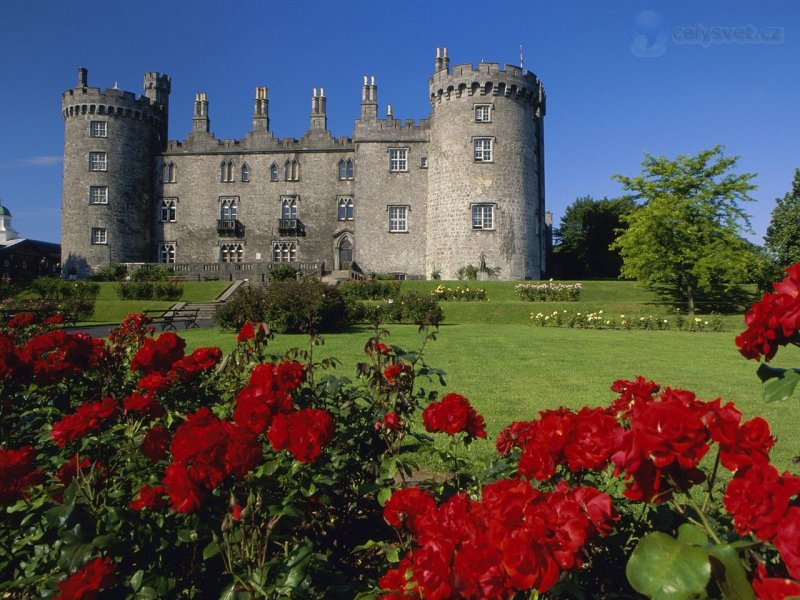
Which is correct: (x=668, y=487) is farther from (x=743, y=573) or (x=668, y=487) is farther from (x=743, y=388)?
(x=743, y=388)

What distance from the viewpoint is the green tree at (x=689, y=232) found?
28406mm

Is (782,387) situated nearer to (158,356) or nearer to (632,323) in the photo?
(158,356)

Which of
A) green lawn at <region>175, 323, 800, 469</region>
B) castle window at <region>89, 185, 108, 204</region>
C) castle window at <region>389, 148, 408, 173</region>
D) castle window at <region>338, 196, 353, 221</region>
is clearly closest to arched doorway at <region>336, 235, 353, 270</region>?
castle window at <region>338, 196, 353, 221</region>

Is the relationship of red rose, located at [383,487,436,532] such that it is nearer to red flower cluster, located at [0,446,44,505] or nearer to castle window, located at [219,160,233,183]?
red flower cluster, located at [0,446,44,505]

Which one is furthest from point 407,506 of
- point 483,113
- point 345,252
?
point 345,252

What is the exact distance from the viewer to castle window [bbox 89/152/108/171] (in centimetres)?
4006

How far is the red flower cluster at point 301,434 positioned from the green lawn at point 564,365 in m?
3.28

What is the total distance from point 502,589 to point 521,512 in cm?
19

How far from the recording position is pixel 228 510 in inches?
90.0

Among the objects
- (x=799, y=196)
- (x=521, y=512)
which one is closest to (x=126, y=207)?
(x=521, y=512)

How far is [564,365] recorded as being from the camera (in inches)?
438

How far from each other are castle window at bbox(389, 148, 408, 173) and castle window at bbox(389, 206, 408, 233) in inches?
106

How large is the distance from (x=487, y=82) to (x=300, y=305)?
24.1 meters

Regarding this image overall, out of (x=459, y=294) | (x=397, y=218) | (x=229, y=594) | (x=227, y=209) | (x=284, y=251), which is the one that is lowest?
(x=229, y=594)
